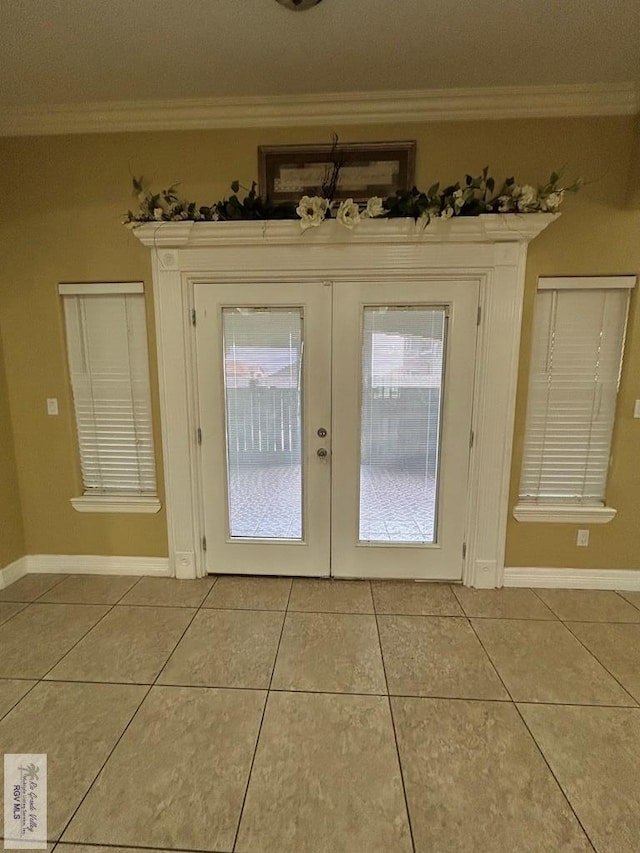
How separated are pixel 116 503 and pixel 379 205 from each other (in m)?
2.46

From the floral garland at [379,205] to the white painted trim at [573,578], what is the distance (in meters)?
2.17

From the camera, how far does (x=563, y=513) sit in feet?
8.20

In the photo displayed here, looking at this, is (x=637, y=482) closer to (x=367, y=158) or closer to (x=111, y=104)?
(x=367, y=158)

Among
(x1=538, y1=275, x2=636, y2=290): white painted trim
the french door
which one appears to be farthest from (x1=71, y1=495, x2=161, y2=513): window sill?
(x1=538, y1=275, x2=636, y2=290): white painted trim

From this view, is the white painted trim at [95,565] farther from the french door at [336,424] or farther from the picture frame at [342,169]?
the picture frame at [342,169]

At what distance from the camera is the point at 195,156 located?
2.34 metres

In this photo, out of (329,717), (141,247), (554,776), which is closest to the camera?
(554,776)

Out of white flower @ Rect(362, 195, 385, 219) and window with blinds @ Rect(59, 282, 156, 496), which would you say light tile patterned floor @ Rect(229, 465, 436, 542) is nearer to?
window with blinds @ Rect(59, 282, 156, 496)

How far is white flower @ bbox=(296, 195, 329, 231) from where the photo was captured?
212 cm

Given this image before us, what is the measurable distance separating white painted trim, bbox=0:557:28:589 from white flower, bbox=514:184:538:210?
3827 millimetres

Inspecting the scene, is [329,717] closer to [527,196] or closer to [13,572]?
[13,572]

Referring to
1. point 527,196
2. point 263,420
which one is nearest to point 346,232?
point 527,196

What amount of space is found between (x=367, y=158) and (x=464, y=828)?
2.99 metres

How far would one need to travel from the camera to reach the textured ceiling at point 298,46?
1658 millimetres
